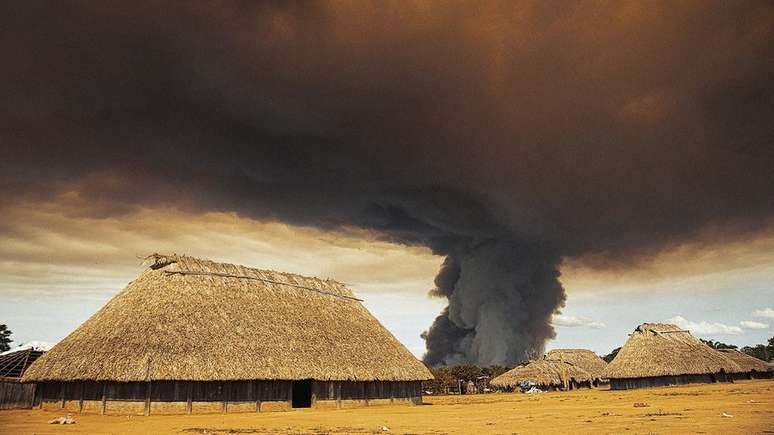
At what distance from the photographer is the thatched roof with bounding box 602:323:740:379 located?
47562 mm

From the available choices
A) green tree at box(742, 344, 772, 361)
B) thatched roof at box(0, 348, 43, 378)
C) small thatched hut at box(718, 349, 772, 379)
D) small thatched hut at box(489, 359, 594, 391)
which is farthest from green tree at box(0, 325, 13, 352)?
green tree at box(742, 344, 772, 361)

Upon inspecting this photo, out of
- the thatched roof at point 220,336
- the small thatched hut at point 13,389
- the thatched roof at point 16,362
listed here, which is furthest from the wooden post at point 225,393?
the thatched roof at point 16,362

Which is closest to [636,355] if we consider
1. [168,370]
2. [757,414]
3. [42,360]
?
[757,414]

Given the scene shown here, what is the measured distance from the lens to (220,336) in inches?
1046

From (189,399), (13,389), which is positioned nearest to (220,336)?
(189,399)

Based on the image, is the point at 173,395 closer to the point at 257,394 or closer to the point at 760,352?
the point at 257,394

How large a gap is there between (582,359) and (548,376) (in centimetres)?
848

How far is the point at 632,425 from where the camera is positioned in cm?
1445

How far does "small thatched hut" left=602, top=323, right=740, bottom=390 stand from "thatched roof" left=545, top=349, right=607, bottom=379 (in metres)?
13.0

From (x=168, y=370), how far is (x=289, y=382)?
693 centimetres

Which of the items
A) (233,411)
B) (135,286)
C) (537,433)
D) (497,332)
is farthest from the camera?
(497,332)

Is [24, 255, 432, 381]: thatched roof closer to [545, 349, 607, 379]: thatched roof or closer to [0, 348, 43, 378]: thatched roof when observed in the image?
[0, 348, 43, 378]: thatched roof

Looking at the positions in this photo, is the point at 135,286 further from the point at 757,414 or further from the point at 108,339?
the point at 757,414

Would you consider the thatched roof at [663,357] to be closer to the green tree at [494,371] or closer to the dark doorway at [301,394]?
the green tree at [494,371]
